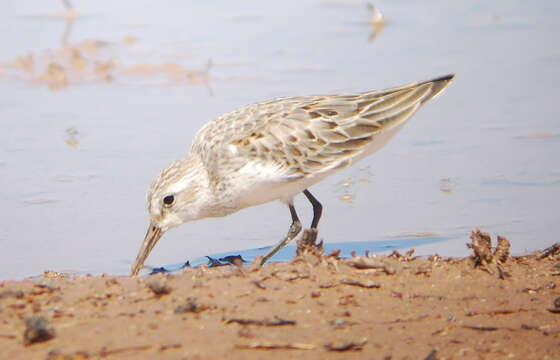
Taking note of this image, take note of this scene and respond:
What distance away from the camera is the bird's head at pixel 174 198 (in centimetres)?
710

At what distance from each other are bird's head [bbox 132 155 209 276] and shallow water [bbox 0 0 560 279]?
323 mm

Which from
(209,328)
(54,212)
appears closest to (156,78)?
(54,212)

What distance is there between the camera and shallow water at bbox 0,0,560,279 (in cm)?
779

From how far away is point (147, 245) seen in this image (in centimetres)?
707

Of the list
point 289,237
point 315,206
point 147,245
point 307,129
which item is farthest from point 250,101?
point 147,245

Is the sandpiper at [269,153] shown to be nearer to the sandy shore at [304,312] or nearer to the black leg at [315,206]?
the black leg at [315,206]

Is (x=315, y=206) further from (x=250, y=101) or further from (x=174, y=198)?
(x=250, y=101)

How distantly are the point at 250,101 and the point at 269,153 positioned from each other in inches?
131

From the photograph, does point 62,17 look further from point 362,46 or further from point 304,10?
point 362,46

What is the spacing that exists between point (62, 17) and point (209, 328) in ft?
33.3

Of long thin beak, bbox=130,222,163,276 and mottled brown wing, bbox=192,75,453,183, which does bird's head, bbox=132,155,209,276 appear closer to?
long thin beak, bbox=130,222,163,276

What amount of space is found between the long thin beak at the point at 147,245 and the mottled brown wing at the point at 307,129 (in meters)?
0.65

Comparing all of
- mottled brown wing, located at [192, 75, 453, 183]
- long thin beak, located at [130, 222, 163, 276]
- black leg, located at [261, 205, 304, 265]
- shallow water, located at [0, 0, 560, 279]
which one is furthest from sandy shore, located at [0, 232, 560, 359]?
shallow water, located at [0, 0, 560, 279]

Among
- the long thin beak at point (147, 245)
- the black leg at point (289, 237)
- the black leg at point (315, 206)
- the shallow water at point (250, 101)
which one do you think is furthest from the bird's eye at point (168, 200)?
the black leg at point (315, 206)
